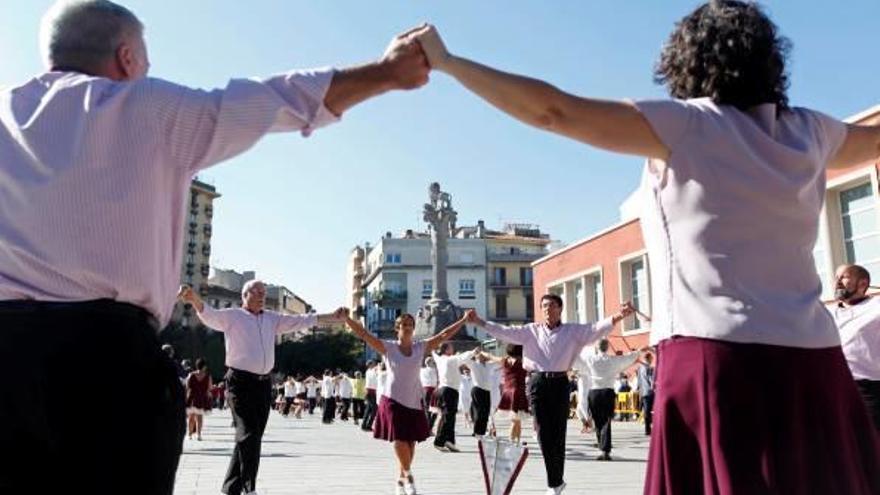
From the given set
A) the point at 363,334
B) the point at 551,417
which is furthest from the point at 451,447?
the point at 551,417

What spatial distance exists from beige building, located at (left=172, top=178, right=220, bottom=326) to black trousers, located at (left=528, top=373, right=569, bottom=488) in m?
90.1

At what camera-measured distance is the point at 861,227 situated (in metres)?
22.1

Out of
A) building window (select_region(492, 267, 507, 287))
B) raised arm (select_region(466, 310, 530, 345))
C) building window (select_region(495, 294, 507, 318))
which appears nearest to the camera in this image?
raised arm (select_region(466, 310, 530, 345))

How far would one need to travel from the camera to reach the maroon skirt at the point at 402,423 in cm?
973

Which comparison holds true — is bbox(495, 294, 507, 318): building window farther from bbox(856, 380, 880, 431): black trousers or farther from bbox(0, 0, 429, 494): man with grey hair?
bbox(0, 0, 429, 494): man with grey hair

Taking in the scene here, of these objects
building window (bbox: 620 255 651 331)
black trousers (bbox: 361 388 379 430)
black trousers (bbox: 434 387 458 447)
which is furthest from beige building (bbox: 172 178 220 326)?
black trousers (bbox: 434 387 458 447)

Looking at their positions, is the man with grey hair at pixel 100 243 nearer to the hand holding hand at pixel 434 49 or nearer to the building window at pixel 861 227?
the hand holding hand at pixel 434 49

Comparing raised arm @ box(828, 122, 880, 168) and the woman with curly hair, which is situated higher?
raised arm @ box(828, 122, 880, 168)

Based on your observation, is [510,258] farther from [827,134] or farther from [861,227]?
[827,134]

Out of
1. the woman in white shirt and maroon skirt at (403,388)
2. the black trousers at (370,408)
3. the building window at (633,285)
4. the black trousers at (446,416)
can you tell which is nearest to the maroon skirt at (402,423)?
the woman in white shirt and maroon skirt at (403,388)

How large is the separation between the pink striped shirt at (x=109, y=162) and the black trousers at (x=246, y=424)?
5920 millimetres

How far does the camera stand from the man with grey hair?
7.02 feet

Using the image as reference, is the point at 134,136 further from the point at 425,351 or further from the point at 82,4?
the point at 425,351

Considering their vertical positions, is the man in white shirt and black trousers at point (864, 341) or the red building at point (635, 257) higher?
the red building at point (635, 257)
